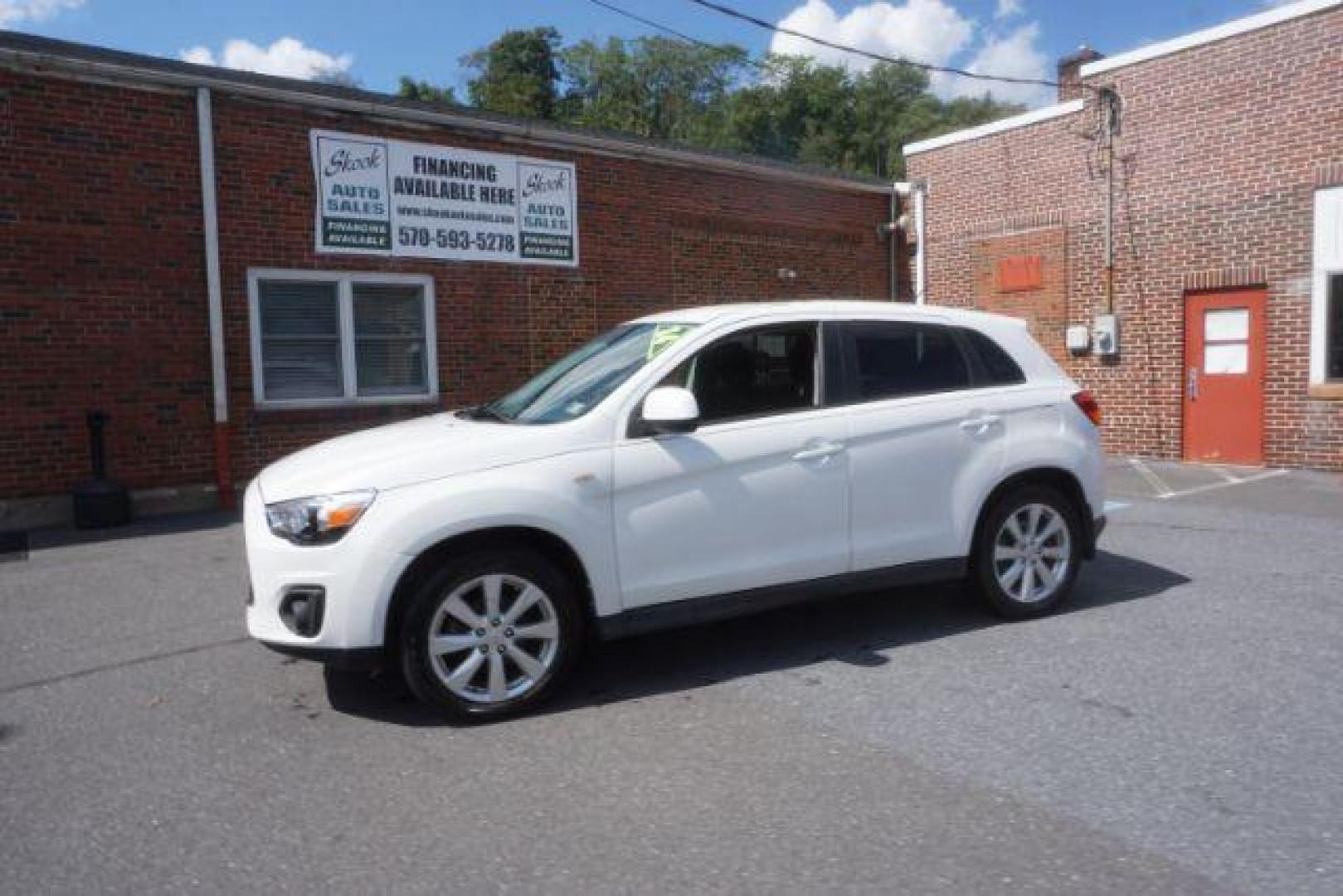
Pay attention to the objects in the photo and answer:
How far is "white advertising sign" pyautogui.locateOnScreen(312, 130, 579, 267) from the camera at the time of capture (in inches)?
411

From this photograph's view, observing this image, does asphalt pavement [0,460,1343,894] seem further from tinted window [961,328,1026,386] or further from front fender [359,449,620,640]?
tinted window [961,328,1026,386]

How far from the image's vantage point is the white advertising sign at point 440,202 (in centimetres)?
1045

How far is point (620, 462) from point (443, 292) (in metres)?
7.47

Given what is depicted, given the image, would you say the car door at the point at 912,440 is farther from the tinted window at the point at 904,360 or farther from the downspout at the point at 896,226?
the downspout at the point at 896,226

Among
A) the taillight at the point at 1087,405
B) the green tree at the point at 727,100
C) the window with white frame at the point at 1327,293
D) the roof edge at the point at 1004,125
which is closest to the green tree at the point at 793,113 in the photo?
the green tree at the point at 727,100

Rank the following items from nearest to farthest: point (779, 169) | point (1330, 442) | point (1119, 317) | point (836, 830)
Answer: point (836, 830) → point (1330, 442) → point (1119, 317) → point (779, 169)

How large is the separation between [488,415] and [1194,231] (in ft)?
34.8

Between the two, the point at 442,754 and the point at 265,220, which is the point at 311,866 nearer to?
the point at 442,754

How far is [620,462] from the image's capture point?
14.3 feet

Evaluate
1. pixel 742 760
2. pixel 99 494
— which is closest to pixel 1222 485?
pixel 742 760

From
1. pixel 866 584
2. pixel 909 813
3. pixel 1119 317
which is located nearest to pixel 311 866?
pixel 909 813

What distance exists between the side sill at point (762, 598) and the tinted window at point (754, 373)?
0.84 m

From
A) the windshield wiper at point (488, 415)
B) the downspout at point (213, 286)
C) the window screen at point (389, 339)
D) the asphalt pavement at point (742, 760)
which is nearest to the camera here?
the asphalt pavement at point (742, 760)

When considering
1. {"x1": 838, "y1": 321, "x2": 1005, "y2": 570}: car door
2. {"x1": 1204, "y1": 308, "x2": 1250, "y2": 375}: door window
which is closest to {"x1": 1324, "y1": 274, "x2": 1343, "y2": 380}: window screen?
{"x1": 1204, "y1": 308, "x2": 1250, "y2": 375}: door window
